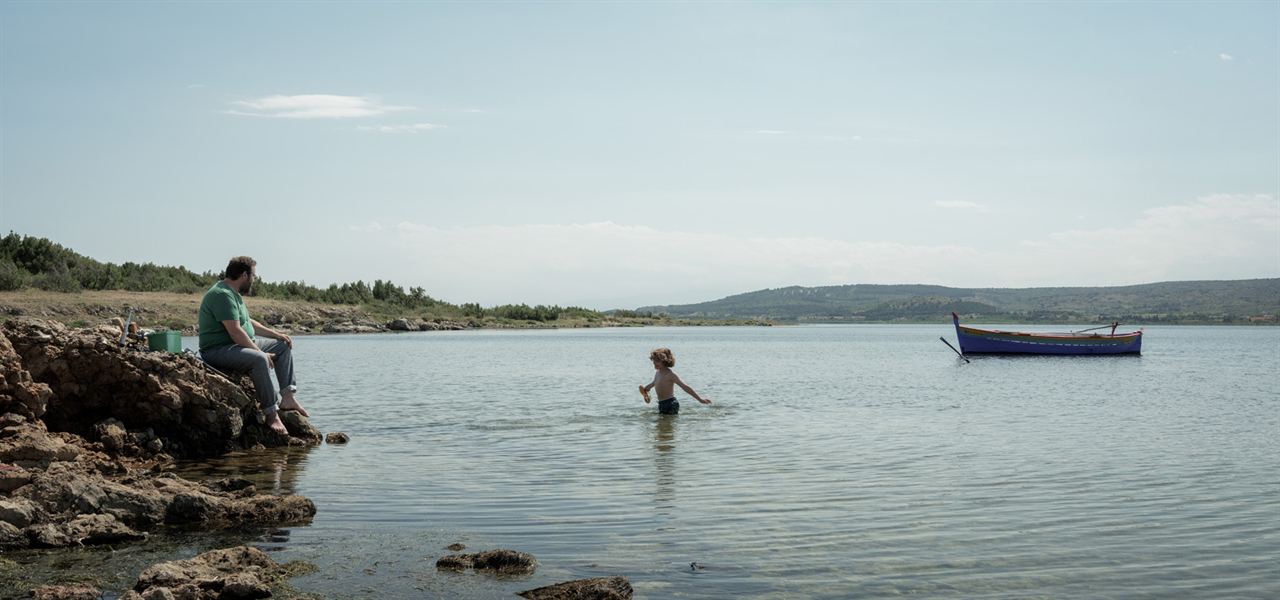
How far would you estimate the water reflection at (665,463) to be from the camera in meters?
10.6

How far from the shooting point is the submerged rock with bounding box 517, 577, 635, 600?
21.8 feet

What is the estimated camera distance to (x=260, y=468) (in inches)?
480

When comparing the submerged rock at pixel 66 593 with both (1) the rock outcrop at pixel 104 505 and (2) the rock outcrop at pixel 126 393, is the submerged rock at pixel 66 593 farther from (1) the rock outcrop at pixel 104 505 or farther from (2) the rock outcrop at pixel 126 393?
(2) the rock outcrop at pixel 126 393

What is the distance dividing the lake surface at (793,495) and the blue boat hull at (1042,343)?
2975 centimetres

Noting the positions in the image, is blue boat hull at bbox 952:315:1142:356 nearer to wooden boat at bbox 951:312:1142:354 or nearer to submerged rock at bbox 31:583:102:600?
wooden boat at bbox 951:312:1142:354

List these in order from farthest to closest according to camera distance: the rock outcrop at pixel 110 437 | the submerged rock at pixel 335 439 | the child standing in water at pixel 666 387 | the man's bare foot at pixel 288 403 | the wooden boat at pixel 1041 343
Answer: the wooden boat at pixel 1041 343, the child standing in water at pixel 666 387, the submerged rock at pixel 335 439, the man's bare foot at pixel 288 403, the rock outcrop at pixel 110 437

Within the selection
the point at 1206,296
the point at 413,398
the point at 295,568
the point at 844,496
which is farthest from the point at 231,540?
the point at 1206,296

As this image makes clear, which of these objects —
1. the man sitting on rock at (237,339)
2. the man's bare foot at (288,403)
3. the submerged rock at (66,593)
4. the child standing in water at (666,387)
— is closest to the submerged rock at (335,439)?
the man's bare foot at (288,403)

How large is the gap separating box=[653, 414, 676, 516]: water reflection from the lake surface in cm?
5

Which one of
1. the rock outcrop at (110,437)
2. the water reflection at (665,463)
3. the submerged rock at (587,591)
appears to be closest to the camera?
the submerged rock at (587,591)

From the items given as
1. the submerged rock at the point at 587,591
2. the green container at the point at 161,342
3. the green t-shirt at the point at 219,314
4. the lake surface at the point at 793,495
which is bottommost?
the lake surface at the point at 793,495

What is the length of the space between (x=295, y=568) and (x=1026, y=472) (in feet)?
30.8

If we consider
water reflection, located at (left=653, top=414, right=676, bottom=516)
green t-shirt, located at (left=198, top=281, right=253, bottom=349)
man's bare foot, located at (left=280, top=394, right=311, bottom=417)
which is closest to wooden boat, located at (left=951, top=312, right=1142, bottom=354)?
water reflection, located at (left=653, top=414, right=676, bottom=516)

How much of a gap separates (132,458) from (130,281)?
222ft
